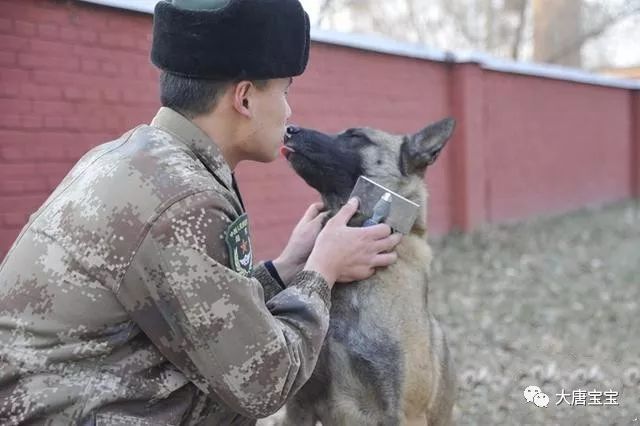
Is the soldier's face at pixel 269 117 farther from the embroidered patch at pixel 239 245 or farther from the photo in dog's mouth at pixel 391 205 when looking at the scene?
the photo in dog's mouth at pixel 391 205

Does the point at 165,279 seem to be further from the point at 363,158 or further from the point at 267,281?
the point at 363,158

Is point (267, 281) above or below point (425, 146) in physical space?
below

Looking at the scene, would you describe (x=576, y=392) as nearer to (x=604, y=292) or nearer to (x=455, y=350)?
(x=455, y=350)

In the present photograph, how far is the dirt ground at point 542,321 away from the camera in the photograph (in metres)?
4.25

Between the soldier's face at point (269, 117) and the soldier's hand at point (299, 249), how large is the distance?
54 centimetres

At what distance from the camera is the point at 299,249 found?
2.51 metres

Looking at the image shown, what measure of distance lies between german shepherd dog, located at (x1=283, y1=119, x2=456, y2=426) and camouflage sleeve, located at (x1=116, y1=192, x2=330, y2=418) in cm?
74

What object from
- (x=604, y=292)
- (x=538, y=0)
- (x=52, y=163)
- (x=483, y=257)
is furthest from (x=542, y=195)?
(x=52, y=163)

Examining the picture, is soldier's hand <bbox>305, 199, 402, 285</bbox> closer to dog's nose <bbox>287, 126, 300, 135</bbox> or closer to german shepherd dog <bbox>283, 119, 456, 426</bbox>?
german shepherd dog <bbox>283, 119, 456, 426</bbox>

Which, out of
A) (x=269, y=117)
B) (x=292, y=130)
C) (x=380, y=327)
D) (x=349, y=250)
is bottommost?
(x=380, y=327)

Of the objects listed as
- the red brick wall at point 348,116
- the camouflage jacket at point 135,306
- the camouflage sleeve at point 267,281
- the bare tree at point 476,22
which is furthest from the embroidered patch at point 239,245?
the bare tree at point 476,22

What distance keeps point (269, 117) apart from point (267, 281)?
652mm

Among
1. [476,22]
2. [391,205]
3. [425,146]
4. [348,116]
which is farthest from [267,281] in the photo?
[476,22]

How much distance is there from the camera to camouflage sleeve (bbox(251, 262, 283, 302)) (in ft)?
7.75
